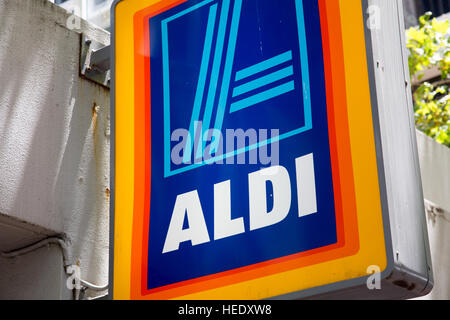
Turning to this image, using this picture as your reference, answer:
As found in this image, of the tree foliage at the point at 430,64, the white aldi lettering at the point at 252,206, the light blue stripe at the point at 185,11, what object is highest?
the tree foliage at the point at 430,64

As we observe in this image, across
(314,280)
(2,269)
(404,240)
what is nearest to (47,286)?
(2,269)

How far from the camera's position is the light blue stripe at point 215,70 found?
3803 millimetres

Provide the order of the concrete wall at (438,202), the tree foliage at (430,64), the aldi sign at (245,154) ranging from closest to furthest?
the aldi sign at (245,154) → the concrete wall at (438,202) → the tree foliage at (430,64)

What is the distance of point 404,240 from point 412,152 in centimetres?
48

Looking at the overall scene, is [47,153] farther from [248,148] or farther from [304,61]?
[304,61]

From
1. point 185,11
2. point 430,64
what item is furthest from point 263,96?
point 430,64

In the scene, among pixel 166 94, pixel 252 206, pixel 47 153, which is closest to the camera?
pixel 252 206

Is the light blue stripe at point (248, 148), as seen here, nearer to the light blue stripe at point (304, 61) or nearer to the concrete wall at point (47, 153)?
the light blue stripe at point (304, 61)

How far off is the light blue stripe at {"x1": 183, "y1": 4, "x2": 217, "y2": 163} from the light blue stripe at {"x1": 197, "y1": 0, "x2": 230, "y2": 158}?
5 cm

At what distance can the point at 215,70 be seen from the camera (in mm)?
3912

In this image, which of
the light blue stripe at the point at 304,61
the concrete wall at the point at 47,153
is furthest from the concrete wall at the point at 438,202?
the light blue stripe at the point at 304,61

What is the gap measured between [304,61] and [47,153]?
179 cm

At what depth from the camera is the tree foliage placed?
9.45 metres

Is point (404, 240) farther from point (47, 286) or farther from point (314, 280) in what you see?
point (47, 286)
